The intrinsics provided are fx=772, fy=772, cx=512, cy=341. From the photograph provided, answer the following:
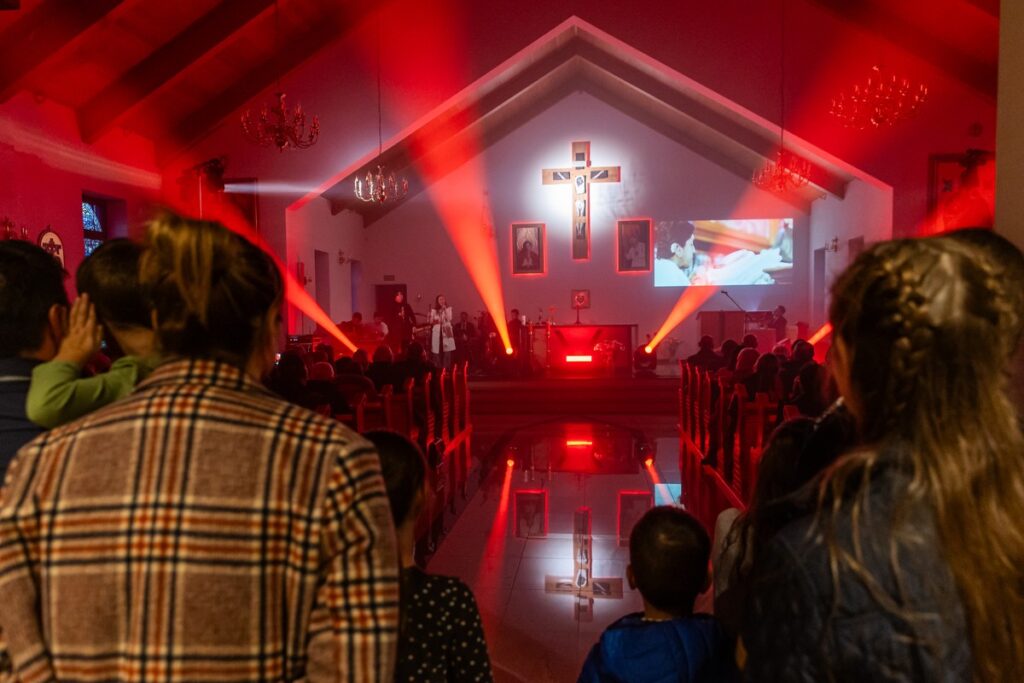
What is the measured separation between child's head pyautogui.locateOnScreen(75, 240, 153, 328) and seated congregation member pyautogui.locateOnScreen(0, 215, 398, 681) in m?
0.34

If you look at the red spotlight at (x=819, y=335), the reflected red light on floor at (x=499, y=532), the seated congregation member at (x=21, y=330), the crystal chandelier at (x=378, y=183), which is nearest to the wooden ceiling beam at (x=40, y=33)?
the crystal chandelier at (x=378, y=183)

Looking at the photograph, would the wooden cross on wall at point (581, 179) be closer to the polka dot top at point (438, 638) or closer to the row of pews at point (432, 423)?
the row of pews at point (432, 423)

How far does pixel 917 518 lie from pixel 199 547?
34.1 inches

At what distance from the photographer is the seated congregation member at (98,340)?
1343mm

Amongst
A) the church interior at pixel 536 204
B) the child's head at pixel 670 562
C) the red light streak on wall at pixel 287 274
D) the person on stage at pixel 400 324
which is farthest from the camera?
the person on stage at pixel 400 324

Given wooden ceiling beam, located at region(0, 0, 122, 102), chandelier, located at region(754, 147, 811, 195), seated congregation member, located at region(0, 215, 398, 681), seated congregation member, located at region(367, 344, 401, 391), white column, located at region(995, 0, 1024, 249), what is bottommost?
seated congregation member, located at region(367, 344, 401, 391)

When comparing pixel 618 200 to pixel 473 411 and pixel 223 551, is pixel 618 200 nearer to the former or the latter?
pixel 473 411

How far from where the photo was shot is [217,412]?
0.99 m

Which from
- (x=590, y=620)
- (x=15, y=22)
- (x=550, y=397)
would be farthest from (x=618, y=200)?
(x=590, y=620)

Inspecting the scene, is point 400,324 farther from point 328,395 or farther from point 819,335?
point 328,395

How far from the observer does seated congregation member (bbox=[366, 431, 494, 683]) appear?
1.57 meters

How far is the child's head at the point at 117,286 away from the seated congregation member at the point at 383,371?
19.4ft

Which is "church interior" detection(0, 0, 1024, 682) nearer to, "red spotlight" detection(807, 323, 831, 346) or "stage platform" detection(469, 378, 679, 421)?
"stage platform" detection(469, 378, 679, 421)

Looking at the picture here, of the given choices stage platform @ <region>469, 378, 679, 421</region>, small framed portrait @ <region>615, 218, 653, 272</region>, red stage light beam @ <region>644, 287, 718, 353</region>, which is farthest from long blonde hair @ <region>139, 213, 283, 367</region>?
small framed portrait @ <region>615, 218, 653, 272</region>
